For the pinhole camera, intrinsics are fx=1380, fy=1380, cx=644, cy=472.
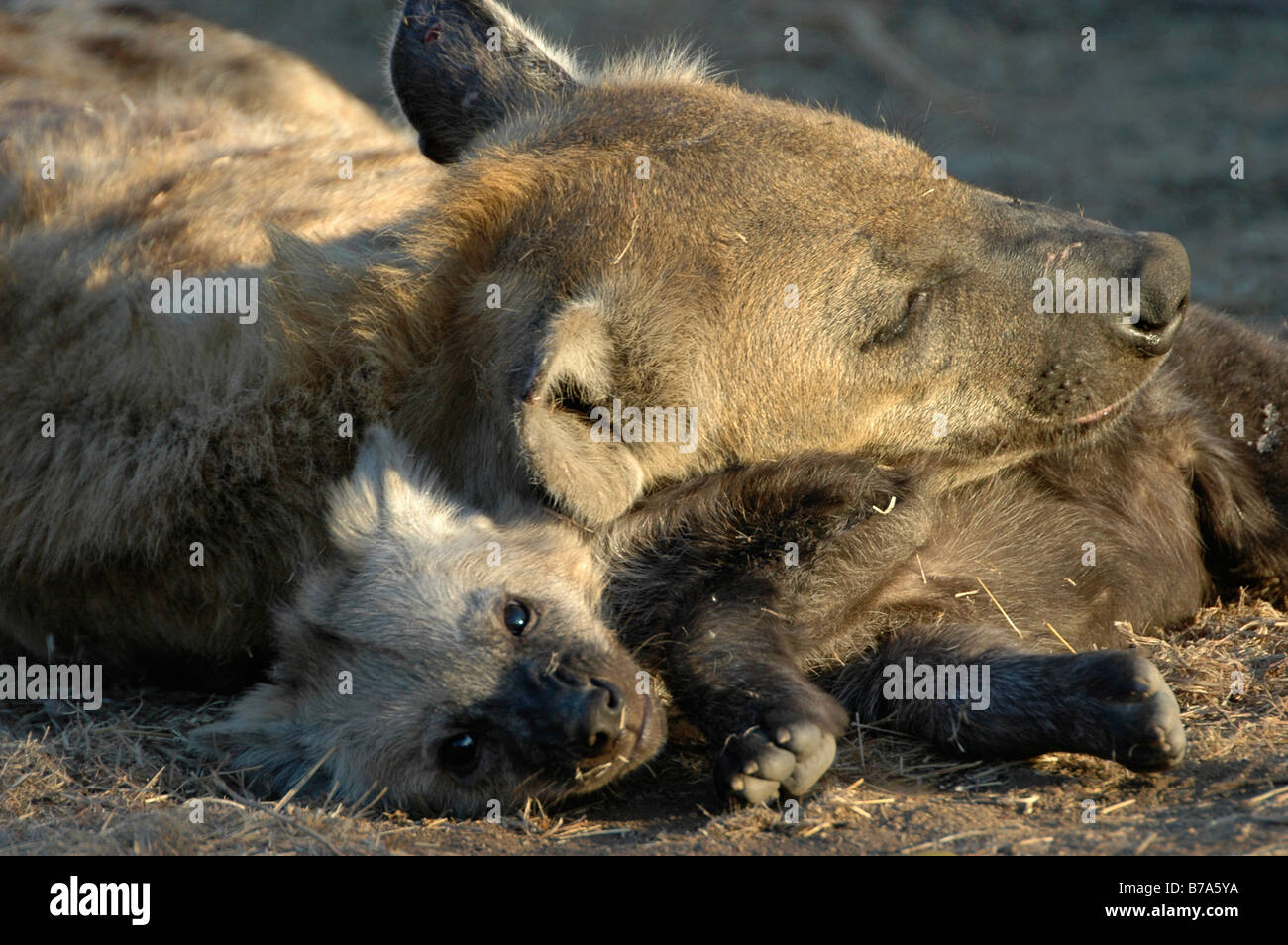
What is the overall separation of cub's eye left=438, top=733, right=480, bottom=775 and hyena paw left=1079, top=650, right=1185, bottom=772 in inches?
41.9

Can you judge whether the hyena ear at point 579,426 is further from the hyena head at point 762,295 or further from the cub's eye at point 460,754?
the cub's eye at point 460,754

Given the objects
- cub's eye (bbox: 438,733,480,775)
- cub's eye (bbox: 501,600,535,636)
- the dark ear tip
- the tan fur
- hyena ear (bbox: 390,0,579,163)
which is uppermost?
hyena ear (bbox: 390,0,579,163)

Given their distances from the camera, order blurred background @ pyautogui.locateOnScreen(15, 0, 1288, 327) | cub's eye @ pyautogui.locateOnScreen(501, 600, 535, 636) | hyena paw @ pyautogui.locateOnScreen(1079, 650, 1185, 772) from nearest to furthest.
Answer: hyena paw @ pyautogui.locateOnScreen(1079, 650, 1185, 772) → cub's eye @ pyautogui.locateOnScreen(501, 600, 535, 636) → blurred background @ pyautogui.locateOnScreen(15, 0, 1288, 327)

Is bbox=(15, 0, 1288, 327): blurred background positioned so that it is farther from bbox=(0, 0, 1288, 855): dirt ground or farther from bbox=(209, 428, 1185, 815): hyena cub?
bbox=(209, 428, 1185, 815): hyena cub

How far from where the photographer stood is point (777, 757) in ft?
7.29

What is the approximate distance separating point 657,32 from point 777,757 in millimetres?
6337

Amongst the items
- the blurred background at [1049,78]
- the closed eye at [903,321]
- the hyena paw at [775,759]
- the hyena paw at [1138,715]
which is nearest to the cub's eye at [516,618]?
the hyena paw at [775,759]

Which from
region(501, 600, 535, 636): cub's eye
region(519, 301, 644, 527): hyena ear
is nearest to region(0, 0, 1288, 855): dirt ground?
region(501, 600, 535, 636): cub's eye

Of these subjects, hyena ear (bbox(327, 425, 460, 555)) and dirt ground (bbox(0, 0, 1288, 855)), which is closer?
dirt ground (bbox(0, 0, 1288, 855))

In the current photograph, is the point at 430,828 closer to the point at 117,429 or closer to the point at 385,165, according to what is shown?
the point at 117,429

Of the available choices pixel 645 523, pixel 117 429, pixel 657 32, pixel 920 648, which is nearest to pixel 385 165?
pixel 117 429

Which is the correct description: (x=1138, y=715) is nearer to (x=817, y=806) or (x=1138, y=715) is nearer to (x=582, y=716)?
(x=817, y=806)

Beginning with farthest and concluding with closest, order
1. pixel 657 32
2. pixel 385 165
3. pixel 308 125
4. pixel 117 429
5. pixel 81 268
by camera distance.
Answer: pixel 657 32 < pixel 308 125 < pixel 385 165 < pixel 81 268 < pixel 117 429

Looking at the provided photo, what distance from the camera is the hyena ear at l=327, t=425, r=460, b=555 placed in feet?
8.71
